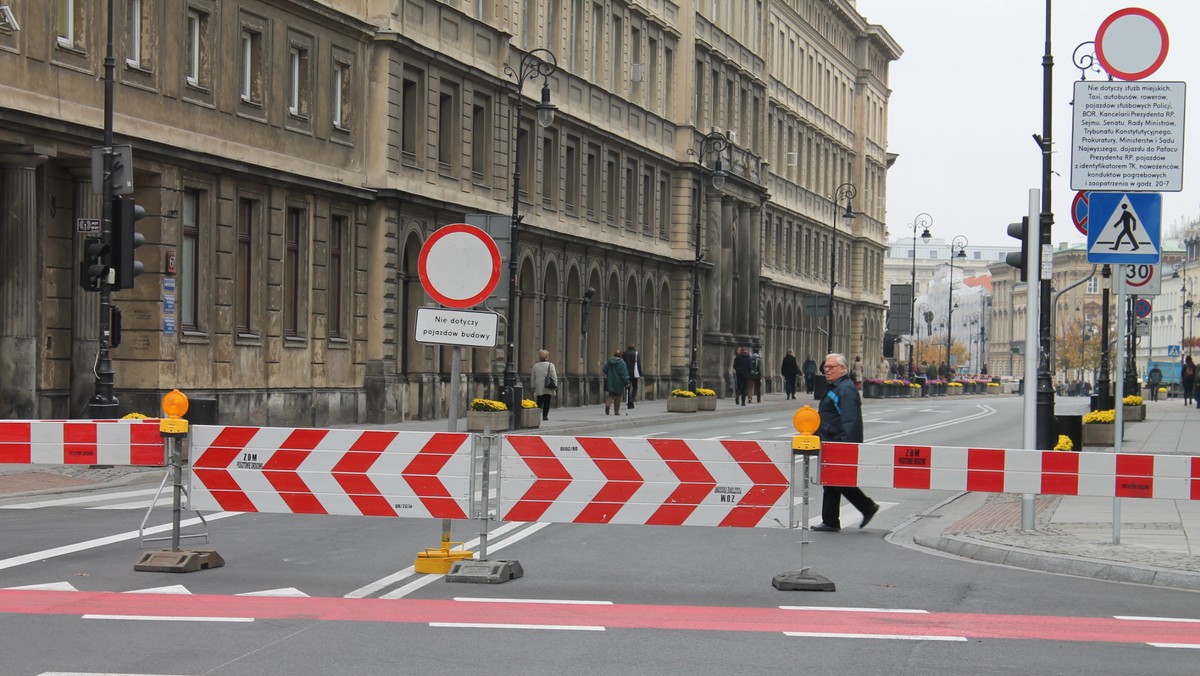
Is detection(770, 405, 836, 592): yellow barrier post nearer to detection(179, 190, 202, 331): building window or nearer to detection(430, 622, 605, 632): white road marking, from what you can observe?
detection(430, 622, 605, 632): white road marking

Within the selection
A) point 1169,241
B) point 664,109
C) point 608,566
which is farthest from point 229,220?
point 1169,241

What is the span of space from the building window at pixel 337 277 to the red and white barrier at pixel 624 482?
24963mm

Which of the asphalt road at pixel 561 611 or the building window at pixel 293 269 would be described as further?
the building window at pixel 293 269

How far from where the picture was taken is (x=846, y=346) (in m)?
102

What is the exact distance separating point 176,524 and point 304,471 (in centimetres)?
95

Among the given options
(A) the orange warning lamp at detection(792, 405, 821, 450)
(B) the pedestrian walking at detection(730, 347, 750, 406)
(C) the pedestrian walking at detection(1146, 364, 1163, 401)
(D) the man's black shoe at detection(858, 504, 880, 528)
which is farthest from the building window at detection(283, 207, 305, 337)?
(C) the pedestrian walking at detection(1146, 364, 1163, 401)

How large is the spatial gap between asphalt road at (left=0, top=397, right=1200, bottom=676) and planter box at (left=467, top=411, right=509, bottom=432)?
58.7ft

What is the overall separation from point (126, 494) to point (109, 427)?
6.78 m

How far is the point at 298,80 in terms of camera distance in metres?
35.7

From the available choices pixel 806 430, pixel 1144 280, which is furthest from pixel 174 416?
pixel 1144 280

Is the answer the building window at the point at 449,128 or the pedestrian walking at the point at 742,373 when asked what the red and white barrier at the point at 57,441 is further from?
the pedestrian walking at the point at 742,373

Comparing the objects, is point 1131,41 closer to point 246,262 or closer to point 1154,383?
point 246,262

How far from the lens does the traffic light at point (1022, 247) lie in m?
17.0

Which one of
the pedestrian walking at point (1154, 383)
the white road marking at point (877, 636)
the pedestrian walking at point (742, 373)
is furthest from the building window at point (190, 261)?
the pedestrian walking at point (1154, 383)
